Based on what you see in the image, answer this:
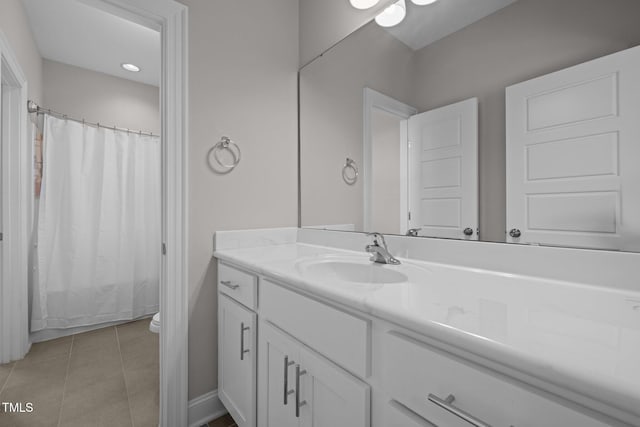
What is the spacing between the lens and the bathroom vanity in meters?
0.41

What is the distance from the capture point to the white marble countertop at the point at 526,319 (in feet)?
1.24

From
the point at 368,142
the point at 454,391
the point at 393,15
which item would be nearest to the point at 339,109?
the point at 368,142

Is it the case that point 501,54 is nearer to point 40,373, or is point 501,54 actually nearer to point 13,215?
point 13,215

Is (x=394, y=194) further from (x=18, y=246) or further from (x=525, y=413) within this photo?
(x=18, y=246)

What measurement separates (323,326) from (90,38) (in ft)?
9.81

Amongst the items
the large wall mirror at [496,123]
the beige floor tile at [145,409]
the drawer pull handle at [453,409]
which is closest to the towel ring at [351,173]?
the large wall mirror at [496,123]

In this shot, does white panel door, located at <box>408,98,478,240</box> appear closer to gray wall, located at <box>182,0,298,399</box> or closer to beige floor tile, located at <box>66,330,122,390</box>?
gray wall, located at <box>182,0,298,399</box>

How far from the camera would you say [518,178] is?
914mm

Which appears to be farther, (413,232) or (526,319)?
(413,232)

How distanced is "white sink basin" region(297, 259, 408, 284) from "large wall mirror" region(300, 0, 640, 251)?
0.79ft

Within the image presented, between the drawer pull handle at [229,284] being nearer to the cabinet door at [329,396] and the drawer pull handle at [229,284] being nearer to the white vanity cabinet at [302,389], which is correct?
the white vanity cabinet at [302,389]

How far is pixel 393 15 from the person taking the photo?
1329mm

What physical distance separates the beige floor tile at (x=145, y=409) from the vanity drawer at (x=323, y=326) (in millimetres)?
1003

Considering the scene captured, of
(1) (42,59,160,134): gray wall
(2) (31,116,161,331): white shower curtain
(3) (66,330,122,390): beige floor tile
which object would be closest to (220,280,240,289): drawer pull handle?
(3) (66,330,122,390): beige floor tile
